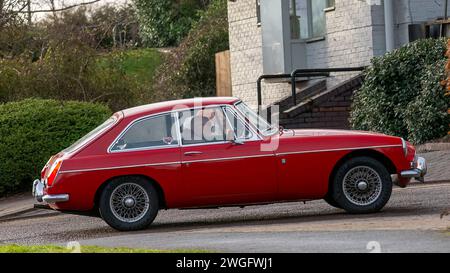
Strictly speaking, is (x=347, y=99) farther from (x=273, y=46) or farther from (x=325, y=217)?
(x=325, y=217)

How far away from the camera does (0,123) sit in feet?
75.0

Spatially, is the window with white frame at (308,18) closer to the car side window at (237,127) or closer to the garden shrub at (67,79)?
the garden shrub at (67,79)

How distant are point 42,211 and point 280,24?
9.67m

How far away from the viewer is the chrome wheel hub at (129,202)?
15.0m

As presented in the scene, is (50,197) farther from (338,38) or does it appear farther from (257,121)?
(338,38)

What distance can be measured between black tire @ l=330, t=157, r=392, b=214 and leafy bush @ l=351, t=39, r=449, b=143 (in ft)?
20.3

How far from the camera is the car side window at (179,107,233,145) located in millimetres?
15172

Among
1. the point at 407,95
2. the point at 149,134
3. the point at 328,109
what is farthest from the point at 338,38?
the point at 149,134

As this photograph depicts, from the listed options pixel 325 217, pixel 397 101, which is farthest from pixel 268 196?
pixel 397 101

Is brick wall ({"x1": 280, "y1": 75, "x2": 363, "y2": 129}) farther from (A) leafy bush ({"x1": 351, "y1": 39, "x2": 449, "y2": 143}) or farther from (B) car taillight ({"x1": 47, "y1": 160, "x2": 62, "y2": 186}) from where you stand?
(B) car taillight ({"x1": 47, "y1": 160, "x2": 62, "y2": 186})

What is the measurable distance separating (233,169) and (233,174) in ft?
0.20

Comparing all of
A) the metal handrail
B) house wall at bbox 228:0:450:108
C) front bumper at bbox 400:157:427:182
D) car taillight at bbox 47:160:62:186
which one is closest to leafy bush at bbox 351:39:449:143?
the metal handrail

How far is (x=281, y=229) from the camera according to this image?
45.4 ft

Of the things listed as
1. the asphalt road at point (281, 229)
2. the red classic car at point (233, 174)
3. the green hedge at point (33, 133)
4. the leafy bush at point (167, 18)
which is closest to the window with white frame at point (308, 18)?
the green hedge at point (33, 133)
